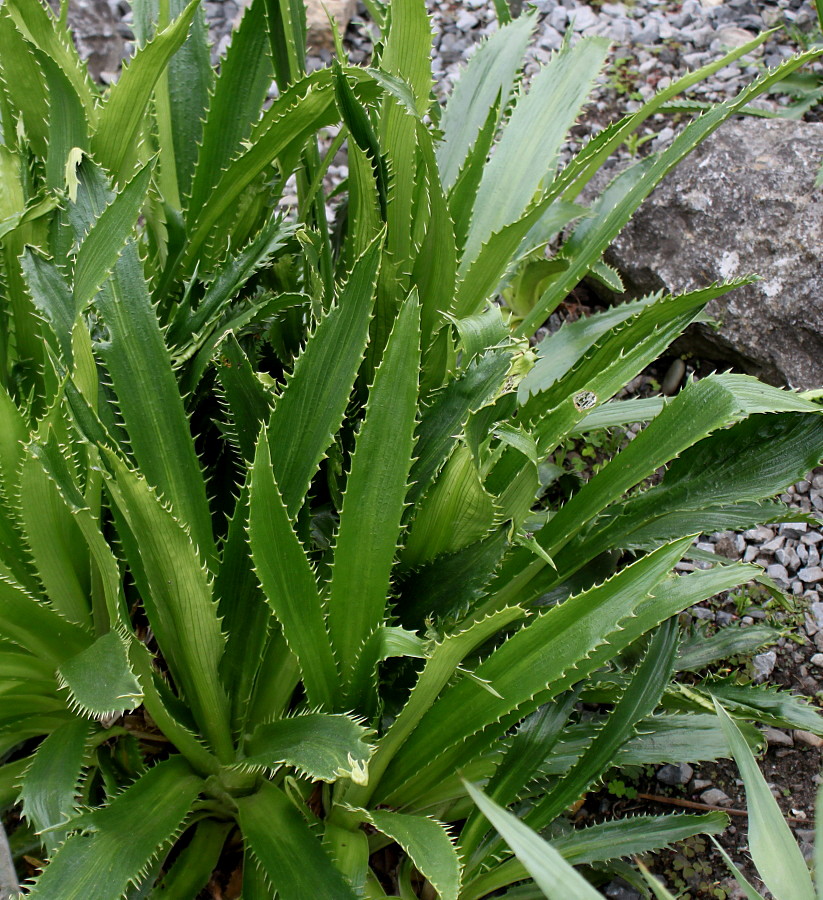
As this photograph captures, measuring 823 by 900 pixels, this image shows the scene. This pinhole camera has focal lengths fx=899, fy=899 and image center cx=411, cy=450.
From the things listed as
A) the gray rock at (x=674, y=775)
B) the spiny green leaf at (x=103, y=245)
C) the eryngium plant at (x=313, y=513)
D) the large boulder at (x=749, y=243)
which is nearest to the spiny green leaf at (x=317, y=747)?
the eryngium plant at (x=313, y=513)

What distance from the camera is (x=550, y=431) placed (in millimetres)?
1048

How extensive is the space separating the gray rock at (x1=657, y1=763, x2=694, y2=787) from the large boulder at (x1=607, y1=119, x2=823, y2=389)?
0.90 m

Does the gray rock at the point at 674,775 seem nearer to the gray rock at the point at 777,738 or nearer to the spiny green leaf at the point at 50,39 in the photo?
the gray rock at the point at 777,738

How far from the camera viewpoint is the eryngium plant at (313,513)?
3.05 feet

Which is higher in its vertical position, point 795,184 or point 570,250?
point 795,184

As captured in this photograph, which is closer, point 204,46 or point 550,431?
point 550,431

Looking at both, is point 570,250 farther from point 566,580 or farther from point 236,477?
point 236,477

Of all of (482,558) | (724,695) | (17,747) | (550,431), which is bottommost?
(17,747)

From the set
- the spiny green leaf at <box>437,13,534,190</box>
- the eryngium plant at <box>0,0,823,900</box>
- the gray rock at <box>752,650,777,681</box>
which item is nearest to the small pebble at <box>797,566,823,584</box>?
the gray rock at <box>752,650,777,681</box>

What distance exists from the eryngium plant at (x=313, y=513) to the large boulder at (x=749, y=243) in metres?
0.75

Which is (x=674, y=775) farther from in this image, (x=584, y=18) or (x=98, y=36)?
(x=98, y=36)

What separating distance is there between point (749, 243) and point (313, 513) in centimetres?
130

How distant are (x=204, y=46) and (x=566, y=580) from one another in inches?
39.9

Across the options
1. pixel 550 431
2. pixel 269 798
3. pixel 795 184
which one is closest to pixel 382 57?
pixel 550 431
